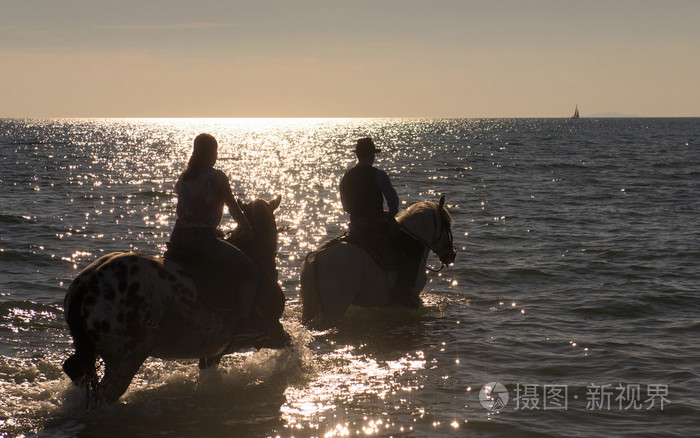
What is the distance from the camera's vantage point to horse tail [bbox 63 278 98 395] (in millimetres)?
6629

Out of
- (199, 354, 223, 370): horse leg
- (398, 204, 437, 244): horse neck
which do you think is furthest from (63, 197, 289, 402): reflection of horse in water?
(398, 204, 437, 244): horse neck

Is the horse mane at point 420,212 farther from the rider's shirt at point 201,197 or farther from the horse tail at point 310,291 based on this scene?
the rider's shirt at point 201,197

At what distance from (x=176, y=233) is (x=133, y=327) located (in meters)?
1.10

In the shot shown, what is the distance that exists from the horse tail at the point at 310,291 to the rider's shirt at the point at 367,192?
3.20 feet

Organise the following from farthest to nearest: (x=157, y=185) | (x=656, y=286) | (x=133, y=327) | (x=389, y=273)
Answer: (x=157, y=185)
(x=656, y=286)
(x=389, y=273)
(x=133, y=327)

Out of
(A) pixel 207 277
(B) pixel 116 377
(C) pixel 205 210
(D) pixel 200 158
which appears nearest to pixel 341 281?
(A) pixel 207 277

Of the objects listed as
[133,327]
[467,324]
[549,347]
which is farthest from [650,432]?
[133,327]

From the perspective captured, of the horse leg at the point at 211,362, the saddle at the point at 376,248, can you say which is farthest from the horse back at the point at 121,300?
the saddle at the point at 376,248

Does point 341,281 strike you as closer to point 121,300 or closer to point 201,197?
point 201,197

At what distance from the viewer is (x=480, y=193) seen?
→ 116 ft

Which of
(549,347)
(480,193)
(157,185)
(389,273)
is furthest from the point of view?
(157,185)

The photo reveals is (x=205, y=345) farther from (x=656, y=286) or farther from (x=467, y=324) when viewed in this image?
(x=656, y=286)

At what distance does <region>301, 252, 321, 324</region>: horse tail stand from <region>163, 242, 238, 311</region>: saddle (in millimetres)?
2985

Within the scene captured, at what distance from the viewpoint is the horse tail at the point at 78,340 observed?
6629 mm
